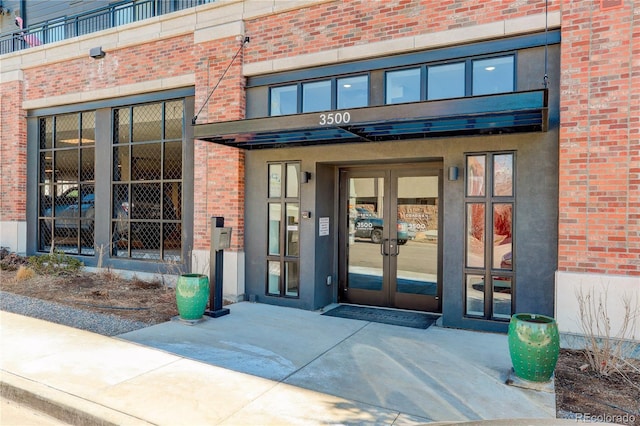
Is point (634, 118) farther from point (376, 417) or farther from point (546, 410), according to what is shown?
point (376, 417)

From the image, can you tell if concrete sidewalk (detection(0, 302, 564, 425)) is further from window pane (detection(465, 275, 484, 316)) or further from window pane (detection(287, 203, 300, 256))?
window pane (detection(287, 203, 300, 256))

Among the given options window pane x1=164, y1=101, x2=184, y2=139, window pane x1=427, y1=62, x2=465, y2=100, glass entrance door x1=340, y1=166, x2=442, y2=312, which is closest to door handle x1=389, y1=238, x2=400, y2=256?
glass entrance door x1=340, y1=166, x2=442, y2=312

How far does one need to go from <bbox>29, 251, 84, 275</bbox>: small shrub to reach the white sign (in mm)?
6287

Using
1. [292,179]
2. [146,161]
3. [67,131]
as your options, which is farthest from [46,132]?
[292,179]

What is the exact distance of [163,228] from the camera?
976 cm

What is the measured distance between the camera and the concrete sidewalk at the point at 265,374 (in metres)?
3.86

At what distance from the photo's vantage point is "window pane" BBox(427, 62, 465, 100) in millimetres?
6820

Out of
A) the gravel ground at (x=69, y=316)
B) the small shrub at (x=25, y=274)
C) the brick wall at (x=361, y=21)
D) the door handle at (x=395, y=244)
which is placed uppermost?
the brick wall at (x=361, y=21)

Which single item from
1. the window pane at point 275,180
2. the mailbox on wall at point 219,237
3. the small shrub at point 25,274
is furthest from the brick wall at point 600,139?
the small shrub at point 25,274

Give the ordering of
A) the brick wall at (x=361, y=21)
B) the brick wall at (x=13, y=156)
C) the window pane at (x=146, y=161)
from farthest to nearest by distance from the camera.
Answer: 1. the brick wall at (x=13, y=156)
2. the window pane at (x=146, y=161)
3. the brick wall at (x=361, y=21)

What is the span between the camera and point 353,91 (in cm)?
764

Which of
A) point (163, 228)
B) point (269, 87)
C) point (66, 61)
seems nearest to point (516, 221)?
point (269, 87)

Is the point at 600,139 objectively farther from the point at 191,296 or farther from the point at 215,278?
the point at 191,296

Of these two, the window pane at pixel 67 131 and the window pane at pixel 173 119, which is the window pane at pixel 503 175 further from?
the window pane at pixel 67 131
